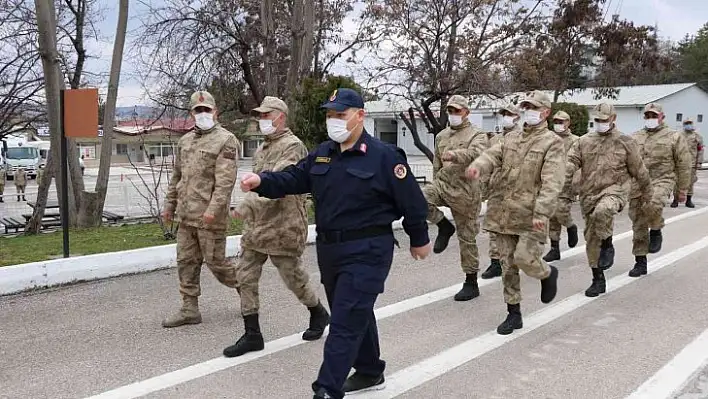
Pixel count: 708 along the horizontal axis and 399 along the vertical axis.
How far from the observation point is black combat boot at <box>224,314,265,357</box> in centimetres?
476

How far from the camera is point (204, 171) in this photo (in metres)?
5.26

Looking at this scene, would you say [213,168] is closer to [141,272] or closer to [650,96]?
[141,272]

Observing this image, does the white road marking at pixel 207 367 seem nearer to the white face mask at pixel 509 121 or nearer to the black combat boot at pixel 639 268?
the white face mask at pixel 509 121

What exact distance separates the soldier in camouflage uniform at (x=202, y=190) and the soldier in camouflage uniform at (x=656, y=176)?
15.7 ft

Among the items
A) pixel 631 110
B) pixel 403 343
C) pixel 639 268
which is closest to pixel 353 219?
pixel 403 343

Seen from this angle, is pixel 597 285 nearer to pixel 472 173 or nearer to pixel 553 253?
pixel 553 253

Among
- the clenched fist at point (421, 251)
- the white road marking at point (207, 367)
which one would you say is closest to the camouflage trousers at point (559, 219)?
the white road marking at point (207, 367)

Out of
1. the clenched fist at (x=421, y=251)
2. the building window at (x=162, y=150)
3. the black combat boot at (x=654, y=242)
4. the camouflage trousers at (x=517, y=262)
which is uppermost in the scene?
the building window at (x=162, y=150)

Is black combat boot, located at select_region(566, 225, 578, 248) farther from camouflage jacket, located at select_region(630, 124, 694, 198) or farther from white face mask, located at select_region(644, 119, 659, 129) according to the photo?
white face mask, located at select_region(644, 119, 659, 129)

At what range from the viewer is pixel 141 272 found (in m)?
7.65

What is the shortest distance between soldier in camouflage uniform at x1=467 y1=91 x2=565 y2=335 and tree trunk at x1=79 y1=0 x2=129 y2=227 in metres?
9.95

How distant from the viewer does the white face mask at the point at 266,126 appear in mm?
4895

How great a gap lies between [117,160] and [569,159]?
49.2 meters

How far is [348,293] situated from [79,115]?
16.9ft
